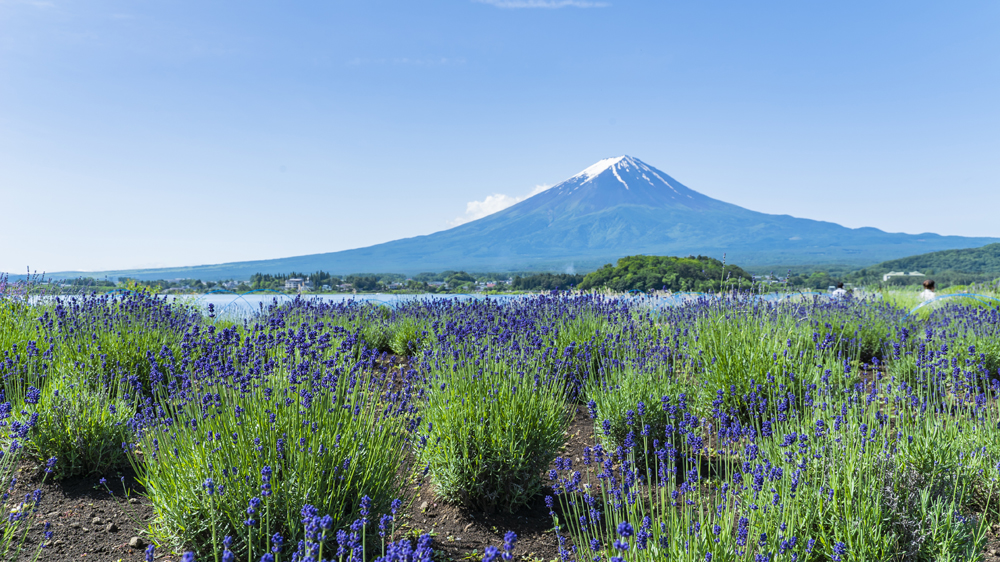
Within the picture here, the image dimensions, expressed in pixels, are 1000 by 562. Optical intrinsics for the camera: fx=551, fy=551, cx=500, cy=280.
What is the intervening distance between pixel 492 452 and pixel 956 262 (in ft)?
237

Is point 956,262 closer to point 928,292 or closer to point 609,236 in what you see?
point 928,292

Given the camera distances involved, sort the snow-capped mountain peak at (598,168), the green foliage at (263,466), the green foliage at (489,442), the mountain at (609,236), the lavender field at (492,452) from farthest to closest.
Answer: the snow-capped mountain peak at (598,168), the mountain at (609,236), the green foliage at (489,442), the green foliage at (263,466), the lavender field at (492,452)

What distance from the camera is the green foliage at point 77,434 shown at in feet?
11.0

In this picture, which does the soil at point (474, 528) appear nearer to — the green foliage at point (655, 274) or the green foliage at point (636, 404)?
the green foliage at point (636, 404)

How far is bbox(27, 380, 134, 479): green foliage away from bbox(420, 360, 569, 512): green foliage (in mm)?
1927

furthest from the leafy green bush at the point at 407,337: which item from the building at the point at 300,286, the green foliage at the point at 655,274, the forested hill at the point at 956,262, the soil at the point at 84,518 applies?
the forested hill at the point at 956,262

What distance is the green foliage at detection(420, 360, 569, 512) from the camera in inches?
123

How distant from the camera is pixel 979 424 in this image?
3.21 m

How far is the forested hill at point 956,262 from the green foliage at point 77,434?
212ft

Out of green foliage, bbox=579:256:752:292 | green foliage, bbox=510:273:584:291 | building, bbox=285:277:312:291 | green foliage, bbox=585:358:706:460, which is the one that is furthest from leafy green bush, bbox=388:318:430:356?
green foliage, bbox=579:256:752:292

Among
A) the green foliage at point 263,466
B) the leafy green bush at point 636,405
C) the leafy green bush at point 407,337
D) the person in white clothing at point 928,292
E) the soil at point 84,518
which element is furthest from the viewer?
the person in white clothing at point 928,292

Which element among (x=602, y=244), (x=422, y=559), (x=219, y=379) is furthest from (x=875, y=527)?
(x=602, y=244)

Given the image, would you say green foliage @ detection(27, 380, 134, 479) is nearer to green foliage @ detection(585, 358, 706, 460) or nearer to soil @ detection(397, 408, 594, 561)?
soil @ detection(397, 408, 594, 561)

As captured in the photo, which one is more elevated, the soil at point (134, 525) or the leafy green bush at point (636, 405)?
the leafy green bush at point (636, 405)
